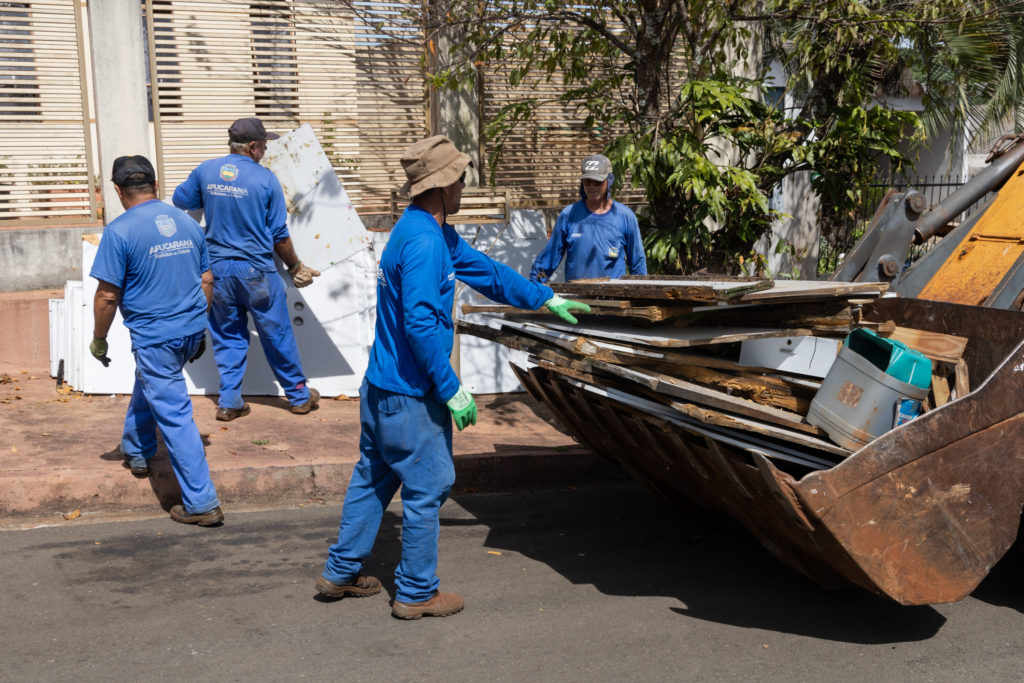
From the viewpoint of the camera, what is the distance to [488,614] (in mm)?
4078

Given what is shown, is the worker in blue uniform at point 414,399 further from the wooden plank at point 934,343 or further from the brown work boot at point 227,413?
→ the brown work boot at point 227,413

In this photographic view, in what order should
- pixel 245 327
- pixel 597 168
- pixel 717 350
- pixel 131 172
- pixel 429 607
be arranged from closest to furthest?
1. pixel 429 607
2. pixel 717 350
3. pixel 131 172
4. pixel 597 168
5. pixel 245 327

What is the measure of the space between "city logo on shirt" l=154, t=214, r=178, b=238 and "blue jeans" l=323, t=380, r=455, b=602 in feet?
5.37

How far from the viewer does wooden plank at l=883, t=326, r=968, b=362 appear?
13.9 feet

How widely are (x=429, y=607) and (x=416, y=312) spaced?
124cm

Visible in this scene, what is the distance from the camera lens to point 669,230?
23.4ft

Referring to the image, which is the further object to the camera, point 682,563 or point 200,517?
point 200,517

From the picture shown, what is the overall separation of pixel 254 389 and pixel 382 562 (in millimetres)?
2995

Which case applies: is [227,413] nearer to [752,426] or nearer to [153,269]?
[153,269]

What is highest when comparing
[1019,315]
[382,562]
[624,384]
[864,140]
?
[864,140]

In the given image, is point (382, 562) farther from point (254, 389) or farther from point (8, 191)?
point (8, 191)

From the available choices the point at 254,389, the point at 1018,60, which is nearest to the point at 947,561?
the point at 254,389

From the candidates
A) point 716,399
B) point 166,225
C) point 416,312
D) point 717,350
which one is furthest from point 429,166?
point 166,225

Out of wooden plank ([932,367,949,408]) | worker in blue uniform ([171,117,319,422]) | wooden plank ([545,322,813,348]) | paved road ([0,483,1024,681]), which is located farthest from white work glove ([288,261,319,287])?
wooden plank ([932,367,949,408])
